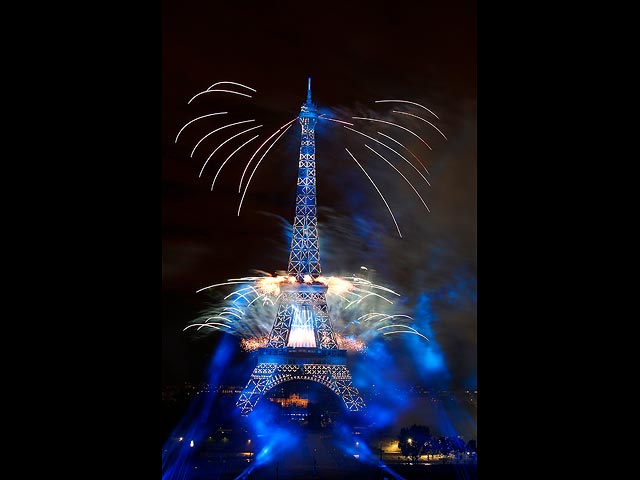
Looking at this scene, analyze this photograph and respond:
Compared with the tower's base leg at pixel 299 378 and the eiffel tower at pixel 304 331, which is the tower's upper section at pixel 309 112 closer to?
the eiffel tower at pixel 304 331

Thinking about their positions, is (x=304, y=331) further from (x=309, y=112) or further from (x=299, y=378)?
(x=309, y=112)

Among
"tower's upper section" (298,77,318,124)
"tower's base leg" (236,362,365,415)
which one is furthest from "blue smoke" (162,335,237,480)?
"tower's upper section" (298,77,318,124)

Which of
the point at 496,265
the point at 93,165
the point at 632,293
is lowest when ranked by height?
the point at 632,293

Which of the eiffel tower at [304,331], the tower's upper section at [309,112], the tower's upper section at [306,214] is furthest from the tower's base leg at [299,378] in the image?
the tower's upper section at [309,112]

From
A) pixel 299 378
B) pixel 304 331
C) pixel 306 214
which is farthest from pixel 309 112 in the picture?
pixel 299 378

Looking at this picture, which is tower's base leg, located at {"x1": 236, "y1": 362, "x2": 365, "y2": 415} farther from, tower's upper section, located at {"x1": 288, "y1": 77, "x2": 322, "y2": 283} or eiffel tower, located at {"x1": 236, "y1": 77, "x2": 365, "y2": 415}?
tower's upper section, located at {"x1": 288, "y1": 77, "x2": 322, "y2": 283}

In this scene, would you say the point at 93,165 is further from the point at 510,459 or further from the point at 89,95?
the point at 510,459

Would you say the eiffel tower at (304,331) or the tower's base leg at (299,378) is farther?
the tower's base leg at (299,378)

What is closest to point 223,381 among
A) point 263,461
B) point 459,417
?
point 263,461
